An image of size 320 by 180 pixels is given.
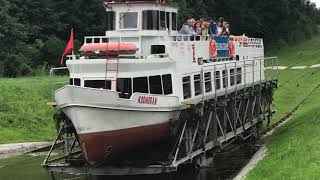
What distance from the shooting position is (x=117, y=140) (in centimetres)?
1825

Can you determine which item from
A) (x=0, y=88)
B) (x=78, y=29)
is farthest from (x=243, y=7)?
(x=0, y=88)

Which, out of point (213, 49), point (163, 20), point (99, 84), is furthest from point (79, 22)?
point (99, 84)

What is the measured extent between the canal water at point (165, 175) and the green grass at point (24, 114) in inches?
172

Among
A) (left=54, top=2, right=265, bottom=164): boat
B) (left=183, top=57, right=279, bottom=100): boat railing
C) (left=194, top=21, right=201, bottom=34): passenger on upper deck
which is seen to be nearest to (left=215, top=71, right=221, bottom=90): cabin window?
(left=183, top=57, right=279, bottom=100): boat railing

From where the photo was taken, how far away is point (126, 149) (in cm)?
1888

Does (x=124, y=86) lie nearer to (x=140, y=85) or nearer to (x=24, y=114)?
(x=140, y=85)

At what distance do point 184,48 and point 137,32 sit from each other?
191 cm

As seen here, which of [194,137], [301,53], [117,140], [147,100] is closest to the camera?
[117,140]

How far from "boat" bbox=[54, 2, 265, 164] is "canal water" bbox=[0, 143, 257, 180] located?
2728 mm

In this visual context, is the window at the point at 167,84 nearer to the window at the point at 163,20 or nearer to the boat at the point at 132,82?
the boat at the point at 132,82

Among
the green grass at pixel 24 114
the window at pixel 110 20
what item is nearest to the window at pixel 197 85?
the window at pixel 110 20

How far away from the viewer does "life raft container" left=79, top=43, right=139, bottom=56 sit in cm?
1894

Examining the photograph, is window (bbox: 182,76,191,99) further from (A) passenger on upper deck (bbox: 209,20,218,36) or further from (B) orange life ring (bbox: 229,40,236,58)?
(B) orange life ring (bbox: 229,40,236,58)

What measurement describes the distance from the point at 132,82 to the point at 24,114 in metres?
17.2
